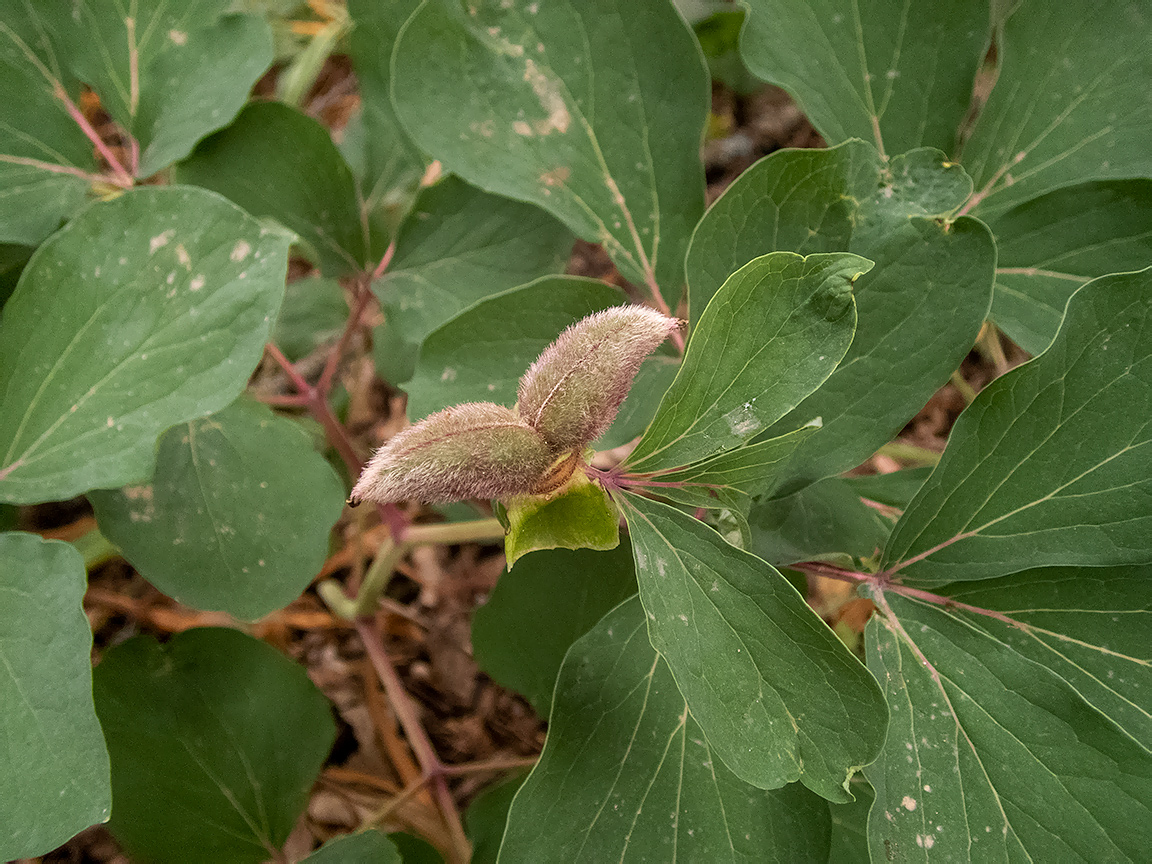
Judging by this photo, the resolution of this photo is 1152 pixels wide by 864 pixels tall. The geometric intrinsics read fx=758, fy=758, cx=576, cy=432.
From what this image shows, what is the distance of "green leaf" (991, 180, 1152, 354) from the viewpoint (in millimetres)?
891

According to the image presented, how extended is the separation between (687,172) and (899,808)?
69cm

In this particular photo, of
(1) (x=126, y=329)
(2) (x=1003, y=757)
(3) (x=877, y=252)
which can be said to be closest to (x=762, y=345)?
(3) (x=877, y=252)

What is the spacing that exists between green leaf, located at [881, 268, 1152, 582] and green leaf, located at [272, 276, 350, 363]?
991mm

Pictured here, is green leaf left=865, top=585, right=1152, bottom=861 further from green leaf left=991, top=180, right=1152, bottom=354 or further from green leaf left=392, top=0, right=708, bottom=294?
green leaf left=392, top=0, right=708, bottom=294

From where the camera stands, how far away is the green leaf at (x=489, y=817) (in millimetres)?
1027

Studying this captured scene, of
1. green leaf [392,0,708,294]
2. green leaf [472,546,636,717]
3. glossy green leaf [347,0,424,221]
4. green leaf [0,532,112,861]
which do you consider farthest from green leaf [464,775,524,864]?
glossy green leaf [347,0,424,221]

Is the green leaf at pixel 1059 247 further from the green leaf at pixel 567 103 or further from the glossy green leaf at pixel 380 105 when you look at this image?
the glossy green leaf at pixel 380 105

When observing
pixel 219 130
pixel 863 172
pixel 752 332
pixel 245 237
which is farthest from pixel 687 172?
pixel 219 130

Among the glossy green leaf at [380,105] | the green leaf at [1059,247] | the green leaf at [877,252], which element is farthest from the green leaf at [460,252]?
the green leaf at [1059,247]

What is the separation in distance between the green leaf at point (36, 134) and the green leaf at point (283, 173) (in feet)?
0.44

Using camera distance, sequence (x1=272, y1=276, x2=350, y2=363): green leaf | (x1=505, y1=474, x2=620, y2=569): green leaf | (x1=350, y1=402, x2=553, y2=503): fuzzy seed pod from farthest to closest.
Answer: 1. (x1=272, y1=276, x2=350, y2=363): green leaf
2. (x1=505, y1=474, x2=620, y2=569): green leaf
3. (x1=350, y1=402, x2=553, y2=503): fuzzy seed pod

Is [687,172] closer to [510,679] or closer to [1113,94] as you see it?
[1113,94]

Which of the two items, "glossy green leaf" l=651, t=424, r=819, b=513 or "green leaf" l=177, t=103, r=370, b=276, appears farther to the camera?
"green leaf" l=177, t=103, r=370, b=276

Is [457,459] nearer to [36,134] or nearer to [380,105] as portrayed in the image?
[380,105]
